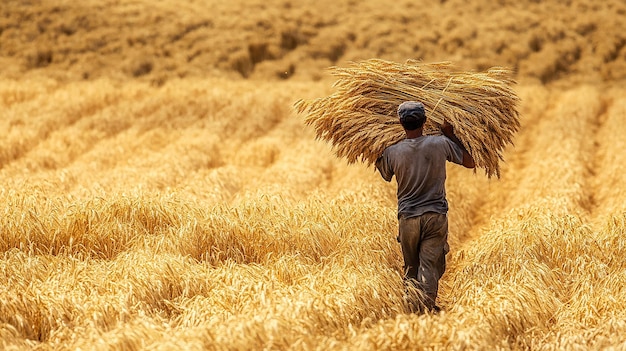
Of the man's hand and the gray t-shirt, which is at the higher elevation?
the man's hand

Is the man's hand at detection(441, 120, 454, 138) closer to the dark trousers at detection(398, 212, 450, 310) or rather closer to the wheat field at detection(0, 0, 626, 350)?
the dark trousers at detection(398, 212, 450, 310)

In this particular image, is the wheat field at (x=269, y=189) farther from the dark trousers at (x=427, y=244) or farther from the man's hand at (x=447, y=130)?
the man's hand at (x=447, y=130)

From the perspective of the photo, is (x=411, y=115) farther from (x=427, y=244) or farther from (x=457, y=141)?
(x=427, y=244)

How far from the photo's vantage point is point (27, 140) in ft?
37.7

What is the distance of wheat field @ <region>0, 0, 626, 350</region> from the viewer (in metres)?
5.11

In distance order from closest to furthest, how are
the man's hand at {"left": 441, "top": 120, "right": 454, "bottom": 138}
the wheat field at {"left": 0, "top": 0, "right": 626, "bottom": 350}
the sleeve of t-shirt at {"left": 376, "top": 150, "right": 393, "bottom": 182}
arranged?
1. the wheat field at {"left": 0, "top": 0, "right": 626, "bottom": 350}
2. the sleeve of t-shirt at {"left": 376, "top": 150, "right": 393, "bottom": 182}
3. the man's hand at {"left": 441, "top": 120, "right": 454, "bottom": 138}

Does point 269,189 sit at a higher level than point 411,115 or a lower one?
lower

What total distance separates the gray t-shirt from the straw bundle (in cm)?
53

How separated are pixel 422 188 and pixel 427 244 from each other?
44cm

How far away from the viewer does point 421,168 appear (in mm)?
5316

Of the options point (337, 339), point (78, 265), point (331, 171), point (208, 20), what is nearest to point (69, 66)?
point (208, 20)

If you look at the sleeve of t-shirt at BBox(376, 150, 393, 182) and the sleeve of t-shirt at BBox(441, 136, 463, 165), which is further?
the sleeve of t-shirt at BBox(376, 150, 393, 182)

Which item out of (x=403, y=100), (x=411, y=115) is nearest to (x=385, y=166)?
(x=411, y=115)

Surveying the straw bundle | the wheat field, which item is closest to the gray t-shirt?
the straw bundle
